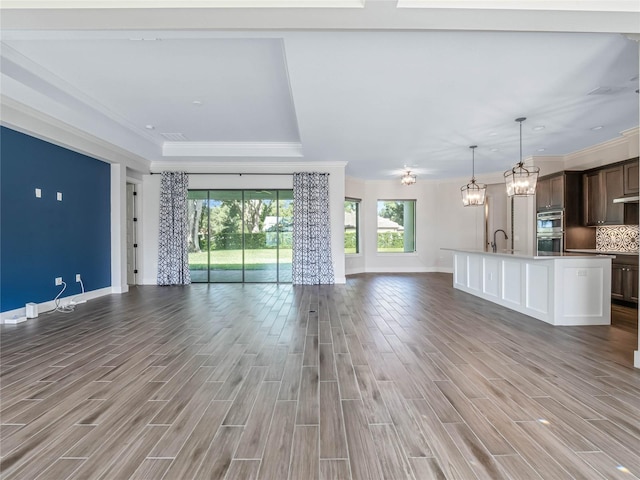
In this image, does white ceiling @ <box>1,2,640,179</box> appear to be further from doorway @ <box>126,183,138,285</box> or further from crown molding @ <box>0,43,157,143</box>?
doorway @ <box>126,183,138,285</box>

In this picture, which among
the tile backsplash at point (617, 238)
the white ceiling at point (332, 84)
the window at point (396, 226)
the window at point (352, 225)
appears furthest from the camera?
the window at point (396, 226)

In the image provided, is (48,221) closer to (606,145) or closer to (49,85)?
(49,85)

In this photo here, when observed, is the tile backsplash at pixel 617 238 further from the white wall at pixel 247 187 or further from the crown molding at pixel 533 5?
the white wall at pixel 247 187

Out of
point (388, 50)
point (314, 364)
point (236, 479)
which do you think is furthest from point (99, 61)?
point (236, 479)

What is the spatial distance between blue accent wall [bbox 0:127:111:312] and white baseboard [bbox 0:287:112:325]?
2.8 inches

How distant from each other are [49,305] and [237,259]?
3.89m

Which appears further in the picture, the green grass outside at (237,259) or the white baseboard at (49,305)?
the green grass outside at (237,259)

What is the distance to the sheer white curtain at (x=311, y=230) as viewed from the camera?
788cm

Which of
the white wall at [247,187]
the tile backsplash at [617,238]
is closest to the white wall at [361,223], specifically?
the white wall at [247,187]

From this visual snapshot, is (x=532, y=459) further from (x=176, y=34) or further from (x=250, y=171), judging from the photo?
(x=250, y=171)

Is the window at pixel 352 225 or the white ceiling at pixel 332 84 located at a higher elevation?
the white ceiling at pixel 332 84

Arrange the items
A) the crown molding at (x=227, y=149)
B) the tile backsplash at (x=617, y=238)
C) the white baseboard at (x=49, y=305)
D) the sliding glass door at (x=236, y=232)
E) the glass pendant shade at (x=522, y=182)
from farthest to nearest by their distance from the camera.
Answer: the sliding glass door at (x=236, y=232) → the crown molding at (x=227, y=149) → the tile backsplash at (x=617, y=238) → the glass pendant shade at (x=522, y=182) → the white baseboard at (x=49, y=305)

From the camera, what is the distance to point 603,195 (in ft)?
19.5

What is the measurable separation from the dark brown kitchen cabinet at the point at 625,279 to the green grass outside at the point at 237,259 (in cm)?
642
